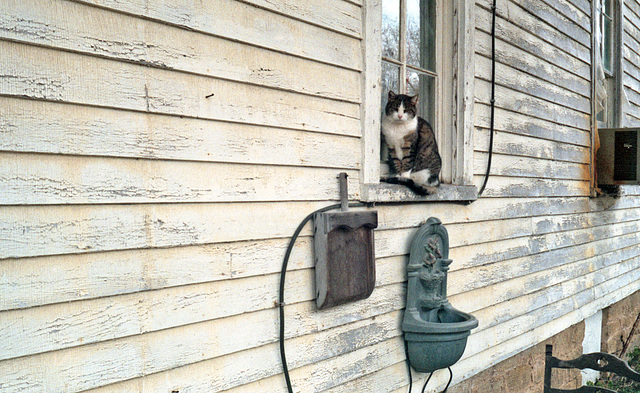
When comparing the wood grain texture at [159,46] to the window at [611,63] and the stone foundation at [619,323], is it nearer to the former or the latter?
the window at [611,63]

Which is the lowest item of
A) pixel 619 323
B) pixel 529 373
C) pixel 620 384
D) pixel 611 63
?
pixel 620 384

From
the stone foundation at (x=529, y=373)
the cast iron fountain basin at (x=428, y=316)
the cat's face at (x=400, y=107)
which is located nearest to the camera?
the cat's face at (x=400, y=107)

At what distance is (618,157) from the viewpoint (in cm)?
596

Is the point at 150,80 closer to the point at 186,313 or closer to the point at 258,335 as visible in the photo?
the point at 186,313

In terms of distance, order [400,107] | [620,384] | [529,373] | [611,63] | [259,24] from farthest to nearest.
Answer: [611,63] → [620,384] → [529,373] → [400,107] → [259,24]

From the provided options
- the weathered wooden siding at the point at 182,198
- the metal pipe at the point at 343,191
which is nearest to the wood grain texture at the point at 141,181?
the weathered wooden siding at the point at 182,198

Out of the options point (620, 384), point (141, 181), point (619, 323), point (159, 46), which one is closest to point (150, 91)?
point (159, 46)

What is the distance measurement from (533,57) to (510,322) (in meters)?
2.05

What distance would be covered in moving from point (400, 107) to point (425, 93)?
68 cm

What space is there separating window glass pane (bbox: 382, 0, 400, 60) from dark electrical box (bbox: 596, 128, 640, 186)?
338 centimetres

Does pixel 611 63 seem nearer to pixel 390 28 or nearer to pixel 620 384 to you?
pixel 620 384

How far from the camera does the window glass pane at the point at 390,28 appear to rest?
349cm

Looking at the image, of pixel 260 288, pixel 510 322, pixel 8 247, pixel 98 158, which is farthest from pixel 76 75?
pixel 510 322

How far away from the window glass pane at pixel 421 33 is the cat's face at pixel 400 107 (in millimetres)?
475
